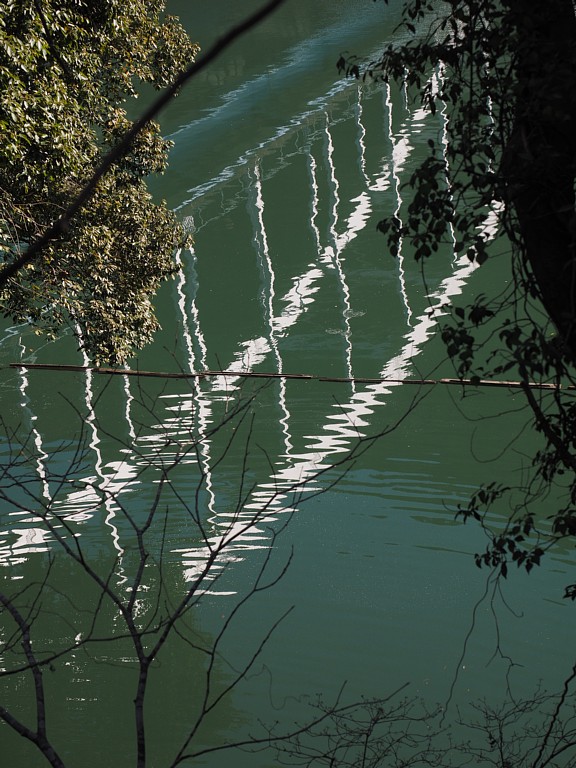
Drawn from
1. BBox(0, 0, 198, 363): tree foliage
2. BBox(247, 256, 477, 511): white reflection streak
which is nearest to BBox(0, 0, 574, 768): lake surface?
BBox(247, 256, 477, 511): white reflection streak

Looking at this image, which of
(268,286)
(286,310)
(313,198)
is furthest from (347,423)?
(313,198)

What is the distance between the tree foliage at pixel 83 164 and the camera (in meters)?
5.71

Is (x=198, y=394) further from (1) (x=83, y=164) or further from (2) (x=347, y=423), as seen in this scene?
(1) (x=83, y=164)

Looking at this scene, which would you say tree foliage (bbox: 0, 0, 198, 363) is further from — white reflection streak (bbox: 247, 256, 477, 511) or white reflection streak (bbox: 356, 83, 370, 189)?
white reflection streak (bbox: 356, 83, 370, 189)

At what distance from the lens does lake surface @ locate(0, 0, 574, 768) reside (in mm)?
5168

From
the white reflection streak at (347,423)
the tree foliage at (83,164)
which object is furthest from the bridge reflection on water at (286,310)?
the tree foliage at (83,164)

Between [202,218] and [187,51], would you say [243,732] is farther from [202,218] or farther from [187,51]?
[202,218]

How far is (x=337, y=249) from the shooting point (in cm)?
1341

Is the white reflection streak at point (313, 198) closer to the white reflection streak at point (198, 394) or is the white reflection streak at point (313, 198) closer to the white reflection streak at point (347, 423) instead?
the white reflection streak at point (198, 394)

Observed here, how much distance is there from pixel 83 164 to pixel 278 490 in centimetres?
237

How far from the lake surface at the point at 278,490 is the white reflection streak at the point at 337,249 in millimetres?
42

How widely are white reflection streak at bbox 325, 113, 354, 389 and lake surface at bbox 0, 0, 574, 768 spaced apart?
0.14 feet

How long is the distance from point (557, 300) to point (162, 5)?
22.7ft

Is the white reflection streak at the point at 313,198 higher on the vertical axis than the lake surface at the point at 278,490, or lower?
higher
